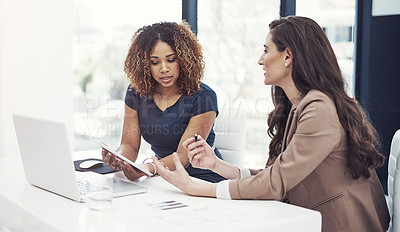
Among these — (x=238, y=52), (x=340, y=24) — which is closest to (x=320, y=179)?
(x=238, y=52)

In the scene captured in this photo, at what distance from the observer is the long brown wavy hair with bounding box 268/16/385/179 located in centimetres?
161

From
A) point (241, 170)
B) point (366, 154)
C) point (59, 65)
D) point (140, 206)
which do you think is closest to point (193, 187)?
point (140, 206)

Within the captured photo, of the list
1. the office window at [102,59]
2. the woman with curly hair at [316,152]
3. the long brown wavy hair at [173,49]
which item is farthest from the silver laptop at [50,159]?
the office window at [102,59]

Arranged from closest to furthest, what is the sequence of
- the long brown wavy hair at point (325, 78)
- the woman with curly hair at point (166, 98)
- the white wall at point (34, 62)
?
the long brown wavy hair at point (325, 78) < the woman with curly hair at point (166, 98) < the white wall at point (34, 62)

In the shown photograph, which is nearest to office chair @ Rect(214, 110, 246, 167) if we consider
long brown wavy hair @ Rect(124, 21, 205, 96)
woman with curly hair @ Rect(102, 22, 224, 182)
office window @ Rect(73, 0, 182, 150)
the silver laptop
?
woman with curly hair @ Rect(102, 22, 224, 182)

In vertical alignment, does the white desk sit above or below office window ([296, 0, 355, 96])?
below

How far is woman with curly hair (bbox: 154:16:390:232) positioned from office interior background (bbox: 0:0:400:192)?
106 centimetres

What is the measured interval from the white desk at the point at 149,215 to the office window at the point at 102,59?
2.01 metres

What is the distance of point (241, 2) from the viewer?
4211 mm

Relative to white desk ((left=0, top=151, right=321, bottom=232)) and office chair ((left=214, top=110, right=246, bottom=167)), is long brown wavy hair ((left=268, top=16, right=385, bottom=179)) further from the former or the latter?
office chair ((left=214, top=110, right=246, bottom=167))

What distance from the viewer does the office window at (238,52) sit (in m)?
4.13

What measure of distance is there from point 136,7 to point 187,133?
→ 5.70 ft

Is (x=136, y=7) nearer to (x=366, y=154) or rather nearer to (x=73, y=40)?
(x=73, y=40)

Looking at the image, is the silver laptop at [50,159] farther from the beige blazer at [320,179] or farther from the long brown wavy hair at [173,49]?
the long brown wavy hair at [173,49]
